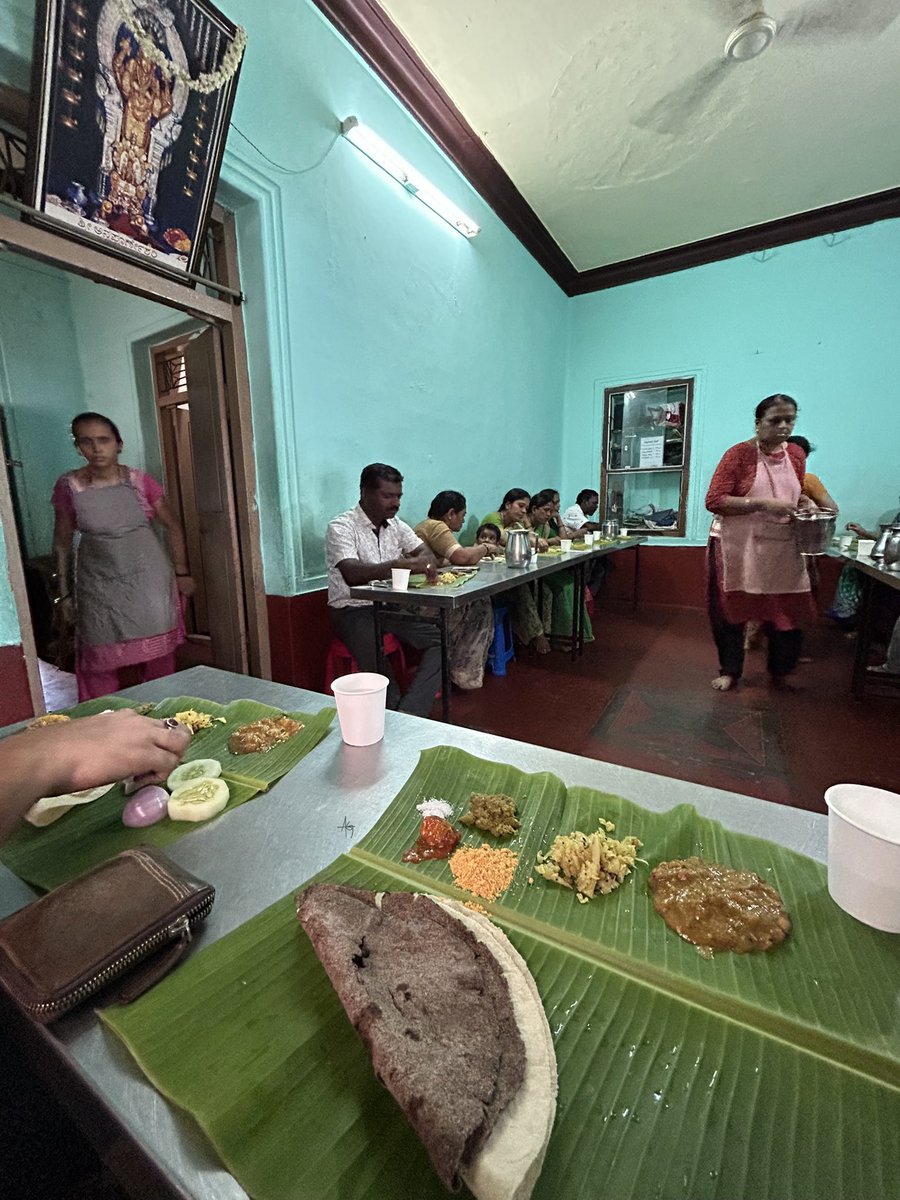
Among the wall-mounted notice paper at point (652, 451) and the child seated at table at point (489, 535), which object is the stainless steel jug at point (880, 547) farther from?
the wall-mounted notice paper at point (652, 451)

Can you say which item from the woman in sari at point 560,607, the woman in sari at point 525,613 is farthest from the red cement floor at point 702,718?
the woman in sari at point 560,607

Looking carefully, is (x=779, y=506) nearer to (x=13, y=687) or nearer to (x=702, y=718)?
(x=702, y=718)

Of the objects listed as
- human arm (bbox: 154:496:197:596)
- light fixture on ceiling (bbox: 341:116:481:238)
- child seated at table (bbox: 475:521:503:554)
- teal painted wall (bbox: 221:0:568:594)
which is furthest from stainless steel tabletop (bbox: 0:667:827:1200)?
light fixture on ceiling (bbox: 341:116:481:238)

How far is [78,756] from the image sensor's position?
802 mm

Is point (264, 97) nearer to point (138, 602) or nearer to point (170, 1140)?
point (138, 602)

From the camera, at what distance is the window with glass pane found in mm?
6367

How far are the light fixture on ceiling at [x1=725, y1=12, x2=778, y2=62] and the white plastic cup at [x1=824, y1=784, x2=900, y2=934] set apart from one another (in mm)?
4736

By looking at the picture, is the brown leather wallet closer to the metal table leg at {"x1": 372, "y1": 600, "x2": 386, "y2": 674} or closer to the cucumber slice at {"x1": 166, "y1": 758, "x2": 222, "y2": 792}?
the cucumber slice at {"x1": 166, "y1": 758, "x2": 222, "y2": 792}

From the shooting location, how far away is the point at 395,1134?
18.8 inches

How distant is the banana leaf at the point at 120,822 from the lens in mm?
848

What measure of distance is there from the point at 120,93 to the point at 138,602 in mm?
2082

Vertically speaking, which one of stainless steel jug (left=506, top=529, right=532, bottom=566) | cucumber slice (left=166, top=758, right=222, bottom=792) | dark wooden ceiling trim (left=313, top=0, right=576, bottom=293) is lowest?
cucumber slice (left=166, top=758, right=222, bottom=792)

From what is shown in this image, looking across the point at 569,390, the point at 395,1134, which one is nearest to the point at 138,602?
the point at 395,1134

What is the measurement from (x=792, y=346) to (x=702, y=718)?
4876 millimetres
